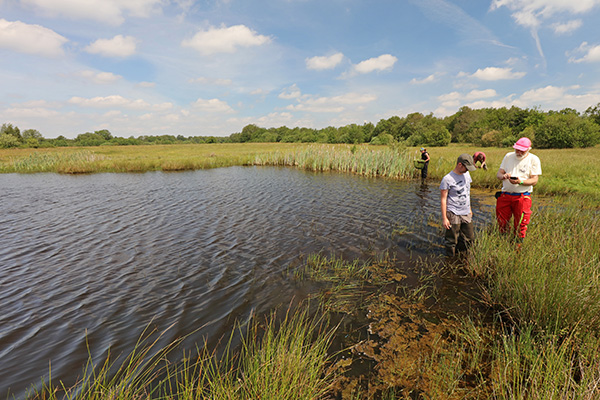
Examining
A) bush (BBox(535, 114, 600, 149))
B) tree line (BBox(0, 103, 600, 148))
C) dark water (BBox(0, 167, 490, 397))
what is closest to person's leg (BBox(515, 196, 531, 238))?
Result: dark water (BBox(0, 167, 490, 397))

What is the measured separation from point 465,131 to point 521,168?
7985 centimetres

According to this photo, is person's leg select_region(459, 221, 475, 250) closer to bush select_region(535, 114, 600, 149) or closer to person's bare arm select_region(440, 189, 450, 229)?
person's bare arm select_region(440, 189, 450, 229)

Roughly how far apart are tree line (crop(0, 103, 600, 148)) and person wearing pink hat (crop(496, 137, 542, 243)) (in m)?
17.9

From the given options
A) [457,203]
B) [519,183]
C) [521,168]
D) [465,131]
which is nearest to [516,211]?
[519,183]

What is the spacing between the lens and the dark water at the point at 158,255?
3.96 metres

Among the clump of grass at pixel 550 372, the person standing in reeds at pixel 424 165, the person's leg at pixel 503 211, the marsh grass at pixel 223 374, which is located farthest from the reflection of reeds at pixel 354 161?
the marsh grass at pixel 223 374

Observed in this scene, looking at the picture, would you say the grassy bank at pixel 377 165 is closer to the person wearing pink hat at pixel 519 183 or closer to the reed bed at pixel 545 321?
the person wearing pink hat at pixel 519 183

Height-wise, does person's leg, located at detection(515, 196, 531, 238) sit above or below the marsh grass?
above

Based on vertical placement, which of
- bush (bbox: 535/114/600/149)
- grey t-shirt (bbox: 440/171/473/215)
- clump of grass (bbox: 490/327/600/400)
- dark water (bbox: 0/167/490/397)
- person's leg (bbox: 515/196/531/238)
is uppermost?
bush (bbox: 535/114/600/149)

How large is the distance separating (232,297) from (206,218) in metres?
5.91

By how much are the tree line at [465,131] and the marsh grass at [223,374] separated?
72.7 feet

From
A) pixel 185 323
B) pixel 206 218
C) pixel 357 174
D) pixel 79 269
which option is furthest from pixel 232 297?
pixel 357 174

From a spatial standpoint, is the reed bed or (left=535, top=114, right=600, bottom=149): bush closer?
the reed bed

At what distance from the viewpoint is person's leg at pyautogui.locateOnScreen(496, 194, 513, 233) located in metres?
5.58
